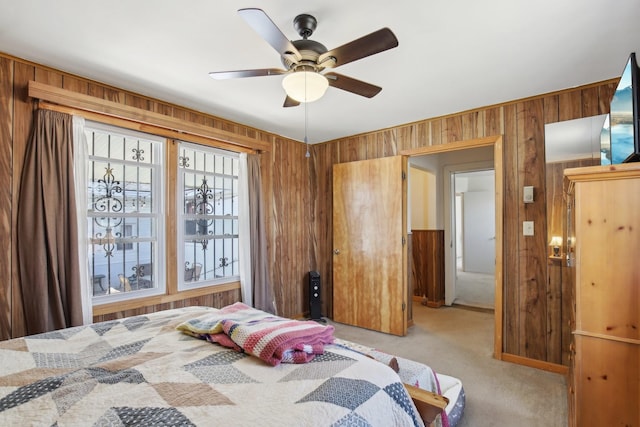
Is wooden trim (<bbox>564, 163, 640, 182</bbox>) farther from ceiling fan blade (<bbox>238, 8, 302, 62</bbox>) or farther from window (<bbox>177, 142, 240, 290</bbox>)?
window (<bbox>177, 142, 240, 290</bbox>)

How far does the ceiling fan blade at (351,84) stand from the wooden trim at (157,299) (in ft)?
7.61

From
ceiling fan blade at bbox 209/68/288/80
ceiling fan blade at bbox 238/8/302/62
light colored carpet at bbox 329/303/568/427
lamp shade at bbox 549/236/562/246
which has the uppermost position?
ceiling fan blade at bbox 238/8/302/62

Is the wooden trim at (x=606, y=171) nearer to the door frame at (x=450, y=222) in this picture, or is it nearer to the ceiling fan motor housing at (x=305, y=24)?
the ceiling fan motor housing at (x=305, y=24)

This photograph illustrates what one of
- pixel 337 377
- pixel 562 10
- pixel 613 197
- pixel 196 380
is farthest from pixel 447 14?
pixel 196 380

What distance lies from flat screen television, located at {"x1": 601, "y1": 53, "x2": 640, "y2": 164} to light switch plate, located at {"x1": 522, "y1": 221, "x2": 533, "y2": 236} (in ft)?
3.88

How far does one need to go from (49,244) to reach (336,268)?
289cm

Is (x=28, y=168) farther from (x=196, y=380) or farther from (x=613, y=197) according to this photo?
(x=613, y=197)

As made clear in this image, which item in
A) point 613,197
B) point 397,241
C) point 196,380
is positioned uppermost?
point 613,197

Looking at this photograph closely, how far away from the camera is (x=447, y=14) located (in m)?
1.70

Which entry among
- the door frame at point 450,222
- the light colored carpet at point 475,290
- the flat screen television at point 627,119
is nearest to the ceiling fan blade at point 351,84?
the flat screen television at point 627,119

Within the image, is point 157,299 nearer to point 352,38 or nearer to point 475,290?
point 352,38

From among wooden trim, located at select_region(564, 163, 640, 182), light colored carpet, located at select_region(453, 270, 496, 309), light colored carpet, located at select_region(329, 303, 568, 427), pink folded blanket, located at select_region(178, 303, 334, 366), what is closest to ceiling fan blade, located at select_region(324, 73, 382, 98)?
wooden trim, located at select_region(564, 163, 640, 182)

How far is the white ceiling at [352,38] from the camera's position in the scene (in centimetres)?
165

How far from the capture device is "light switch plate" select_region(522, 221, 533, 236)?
9.30 ft
